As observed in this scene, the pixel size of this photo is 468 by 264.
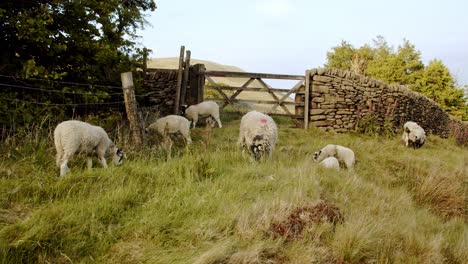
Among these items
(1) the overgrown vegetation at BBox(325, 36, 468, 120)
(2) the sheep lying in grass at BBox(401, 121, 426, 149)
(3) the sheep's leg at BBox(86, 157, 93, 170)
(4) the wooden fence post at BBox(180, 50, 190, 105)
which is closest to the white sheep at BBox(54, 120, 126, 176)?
(3) the sheep's leg at BBox(86, 157, 93, 170)

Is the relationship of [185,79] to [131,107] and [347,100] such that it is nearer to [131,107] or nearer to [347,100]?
[131,107]

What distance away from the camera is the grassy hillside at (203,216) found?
9.48 feet

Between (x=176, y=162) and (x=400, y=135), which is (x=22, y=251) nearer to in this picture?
(x=176, y=162)

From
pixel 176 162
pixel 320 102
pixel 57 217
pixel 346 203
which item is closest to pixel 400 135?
pixel 320 102

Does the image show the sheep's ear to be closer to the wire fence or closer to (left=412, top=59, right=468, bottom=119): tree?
the wire fence

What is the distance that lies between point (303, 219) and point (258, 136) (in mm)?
2803

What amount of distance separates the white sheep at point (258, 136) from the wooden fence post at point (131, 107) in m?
1.99

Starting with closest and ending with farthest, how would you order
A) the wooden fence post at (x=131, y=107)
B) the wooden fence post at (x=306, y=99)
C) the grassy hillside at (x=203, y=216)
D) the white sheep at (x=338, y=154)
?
the grassy hillside at (x=203, y=216), the wooden fence post at (x=131, y=107), the white sheep at (x=338, y=154), the wooden fence post at (x=306, y=99)

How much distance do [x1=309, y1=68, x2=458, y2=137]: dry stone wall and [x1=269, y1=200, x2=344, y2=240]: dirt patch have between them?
8.21 m

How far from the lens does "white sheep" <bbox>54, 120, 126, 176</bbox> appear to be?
4730mm

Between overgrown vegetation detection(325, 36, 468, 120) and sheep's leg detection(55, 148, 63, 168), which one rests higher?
overgrown vegetation detection(325, 36, 468, 120)

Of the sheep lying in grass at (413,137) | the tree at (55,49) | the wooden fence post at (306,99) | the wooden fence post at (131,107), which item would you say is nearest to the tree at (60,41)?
the tree at (55,49)

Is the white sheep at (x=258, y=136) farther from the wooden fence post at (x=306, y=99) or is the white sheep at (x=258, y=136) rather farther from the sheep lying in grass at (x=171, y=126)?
the wooden fence post at (x=306, y=99)

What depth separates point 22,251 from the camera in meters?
2.70
